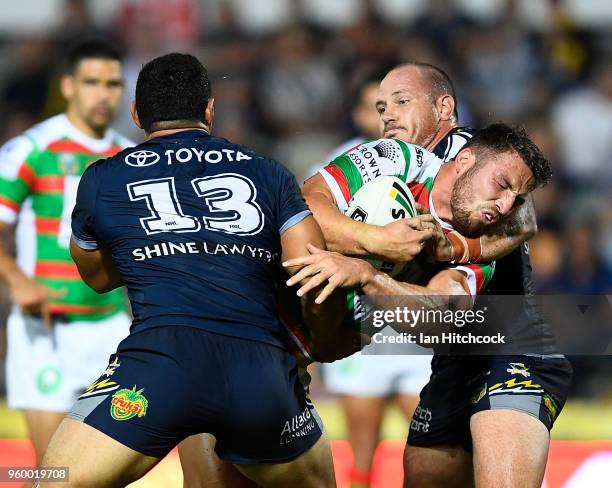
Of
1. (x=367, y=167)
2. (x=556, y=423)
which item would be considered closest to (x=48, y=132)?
(x=367, y=167)

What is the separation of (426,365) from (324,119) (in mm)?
3735

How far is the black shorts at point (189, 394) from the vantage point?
150 inches

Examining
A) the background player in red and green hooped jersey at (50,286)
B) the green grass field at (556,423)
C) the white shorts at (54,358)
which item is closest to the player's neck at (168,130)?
the background player in red and green hooped jersey at (50,286)

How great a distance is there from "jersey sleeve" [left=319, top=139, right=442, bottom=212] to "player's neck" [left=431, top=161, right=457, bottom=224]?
0.16 meters

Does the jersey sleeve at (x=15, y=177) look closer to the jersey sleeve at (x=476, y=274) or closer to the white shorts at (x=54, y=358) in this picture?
the white shorts at (x=54, y=358)

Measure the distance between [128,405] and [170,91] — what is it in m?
1.23

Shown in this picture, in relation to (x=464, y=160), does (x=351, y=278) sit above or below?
below

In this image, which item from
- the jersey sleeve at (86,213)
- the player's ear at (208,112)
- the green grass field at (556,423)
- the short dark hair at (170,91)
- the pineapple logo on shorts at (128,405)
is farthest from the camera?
the green grass field at (556,423)

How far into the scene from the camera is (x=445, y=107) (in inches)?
205

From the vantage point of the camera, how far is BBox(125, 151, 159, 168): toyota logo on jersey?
160 inches

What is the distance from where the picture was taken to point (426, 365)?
6875mm

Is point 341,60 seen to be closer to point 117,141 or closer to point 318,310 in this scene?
point 117,141

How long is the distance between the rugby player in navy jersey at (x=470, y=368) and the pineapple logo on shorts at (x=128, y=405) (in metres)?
0.99
